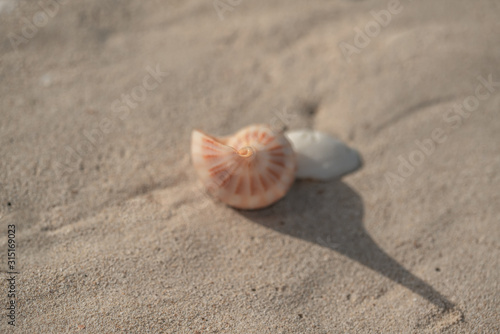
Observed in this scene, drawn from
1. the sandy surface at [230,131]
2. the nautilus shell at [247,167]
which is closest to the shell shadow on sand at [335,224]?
the sandy surface at [230,131]

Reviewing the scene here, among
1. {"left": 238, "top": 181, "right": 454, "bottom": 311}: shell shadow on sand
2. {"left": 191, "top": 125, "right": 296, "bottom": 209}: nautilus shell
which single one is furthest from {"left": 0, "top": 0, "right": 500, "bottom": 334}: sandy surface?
{"left": 191, "top": 125, "right": 296, "bottom": 209}: nautilus shell

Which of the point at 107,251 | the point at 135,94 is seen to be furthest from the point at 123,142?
the point at 107,251

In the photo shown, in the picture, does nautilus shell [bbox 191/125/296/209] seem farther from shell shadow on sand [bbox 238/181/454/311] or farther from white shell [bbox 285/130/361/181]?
white shell [bbox 285/130/361/181]

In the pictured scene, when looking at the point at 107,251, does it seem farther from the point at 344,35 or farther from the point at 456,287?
the point at 344,35

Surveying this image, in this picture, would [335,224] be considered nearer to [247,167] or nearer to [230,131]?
[247,167]

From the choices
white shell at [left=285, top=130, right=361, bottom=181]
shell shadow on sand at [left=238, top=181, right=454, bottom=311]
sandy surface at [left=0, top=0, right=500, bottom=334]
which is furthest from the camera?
white shell at [left=285, top=130, right=361, bottom=181]

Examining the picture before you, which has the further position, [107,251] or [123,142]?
[123,142]

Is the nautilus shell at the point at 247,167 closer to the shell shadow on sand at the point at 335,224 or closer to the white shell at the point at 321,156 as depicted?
the shell shadow on sand at the point at 335,224
